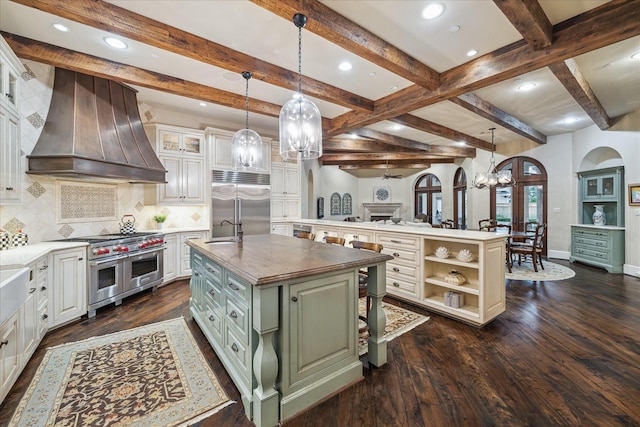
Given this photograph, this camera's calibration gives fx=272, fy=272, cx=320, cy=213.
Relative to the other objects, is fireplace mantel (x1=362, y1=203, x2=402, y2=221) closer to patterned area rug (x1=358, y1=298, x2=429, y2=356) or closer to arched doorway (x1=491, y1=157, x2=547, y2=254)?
arched doorway (x1=491, y1=157, x2=547, y2=254)

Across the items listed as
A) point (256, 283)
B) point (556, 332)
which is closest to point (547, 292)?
point (556, 332)

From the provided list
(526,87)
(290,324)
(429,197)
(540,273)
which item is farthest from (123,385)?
(429,197)

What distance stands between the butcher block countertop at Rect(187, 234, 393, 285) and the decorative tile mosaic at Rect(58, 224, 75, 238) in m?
2.25

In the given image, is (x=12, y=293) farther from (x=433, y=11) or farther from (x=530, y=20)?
(x=530, y=20)

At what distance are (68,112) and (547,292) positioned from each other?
7120 millimetres

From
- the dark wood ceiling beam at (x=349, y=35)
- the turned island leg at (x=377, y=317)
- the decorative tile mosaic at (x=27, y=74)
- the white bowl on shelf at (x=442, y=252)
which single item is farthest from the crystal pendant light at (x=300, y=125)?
the decorative tile mosaic at (x=27, y=74)

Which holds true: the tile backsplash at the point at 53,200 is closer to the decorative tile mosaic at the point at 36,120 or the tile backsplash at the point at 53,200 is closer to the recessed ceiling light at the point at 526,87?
the decorative tile mosaic at the point at 36,120

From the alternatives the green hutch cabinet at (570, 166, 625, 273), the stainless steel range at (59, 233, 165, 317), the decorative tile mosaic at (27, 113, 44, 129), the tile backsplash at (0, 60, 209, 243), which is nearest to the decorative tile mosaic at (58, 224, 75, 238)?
the tile backsplash at (0, 60, 209, 243)

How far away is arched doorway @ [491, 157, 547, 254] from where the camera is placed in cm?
728

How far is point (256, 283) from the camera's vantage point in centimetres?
158

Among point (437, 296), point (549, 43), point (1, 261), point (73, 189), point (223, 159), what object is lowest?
point (437, 296)

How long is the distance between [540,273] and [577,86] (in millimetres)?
3438

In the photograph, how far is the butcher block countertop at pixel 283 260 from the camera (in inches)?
67.6

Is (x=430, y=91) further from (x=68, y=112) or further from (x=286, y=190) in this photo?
(x=68, y=112)
